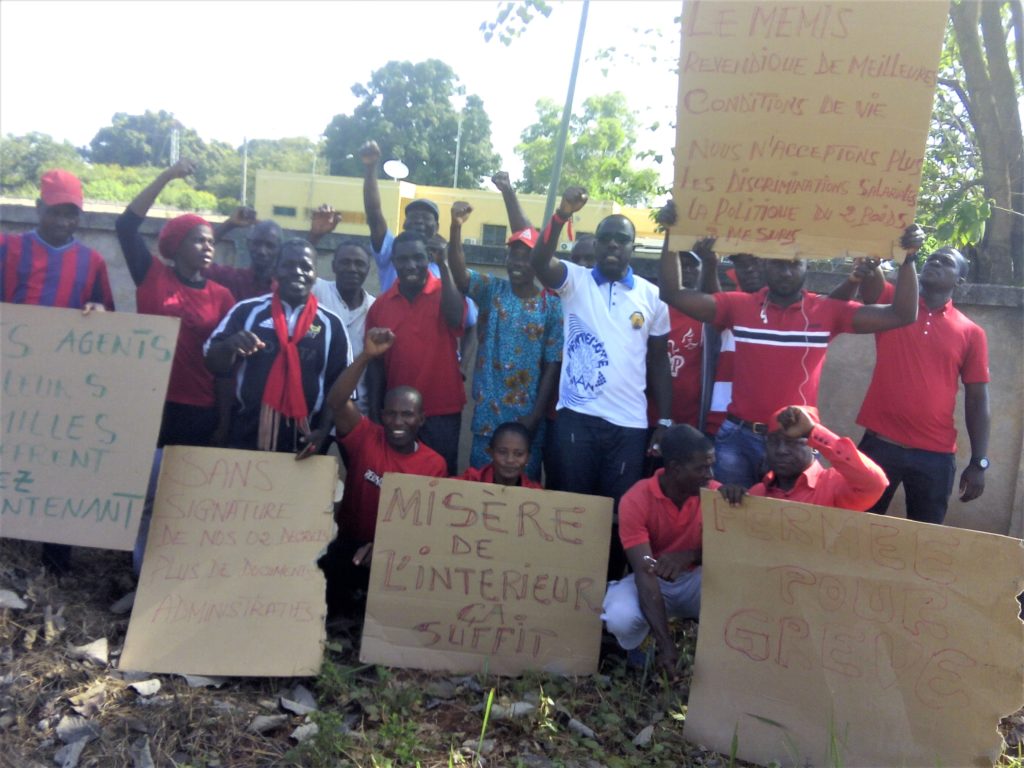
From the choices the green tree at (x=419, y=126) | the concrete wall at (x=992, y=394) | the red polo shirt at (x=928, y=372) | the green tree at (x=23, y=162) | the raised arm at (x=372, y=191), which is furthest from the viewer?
the green tree at (x=419, y=126)

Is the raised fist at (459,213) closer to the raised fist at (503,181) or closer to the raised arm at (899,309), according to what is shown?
the raised fist at (503,181)

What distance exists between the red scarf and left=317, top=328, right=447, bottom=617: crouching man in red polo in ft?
0.58

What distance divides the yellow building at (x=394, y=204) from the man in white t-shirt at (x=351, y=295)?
20967mm

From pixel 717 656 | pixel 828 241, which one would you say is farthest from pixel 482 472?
pixel 828 241

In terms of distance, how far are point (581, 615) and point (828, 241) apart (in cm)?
186

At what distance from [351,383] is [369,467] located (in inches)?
18.3

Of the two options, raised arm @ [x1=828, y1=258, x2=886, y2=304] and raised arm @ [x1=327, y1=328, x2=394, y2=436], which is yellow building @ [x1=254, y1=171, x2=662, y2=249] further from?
raised arm @ [x1=327, y1=328, x2=394, y2=436]

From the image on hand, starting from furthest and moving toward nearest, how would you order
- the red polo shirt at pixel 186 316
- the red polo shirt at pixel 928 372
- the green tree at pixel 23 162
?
the green tree at pixel 23 162, the red polo shirt at pixel 928 372, the red polo shirt at pixel 186 316

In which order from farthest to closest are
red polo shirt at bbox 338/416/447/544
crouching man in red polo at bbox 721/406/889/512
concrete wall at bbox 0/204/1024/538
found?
concrete wall at bbox 0/204/1024/538, red polo shirt at bbox 338/416/447/544, crouching man in red polo at bbox 721/406/889/512

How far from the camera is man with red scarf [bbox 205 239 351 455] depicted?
4305 mm

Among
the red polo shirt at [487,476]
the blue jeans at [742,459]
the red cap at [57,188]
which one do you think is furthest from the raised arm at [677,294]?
the red cap at [57,188]

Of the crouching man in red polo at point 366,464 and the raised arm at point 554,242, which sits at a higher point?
the raised arm at point 554,242

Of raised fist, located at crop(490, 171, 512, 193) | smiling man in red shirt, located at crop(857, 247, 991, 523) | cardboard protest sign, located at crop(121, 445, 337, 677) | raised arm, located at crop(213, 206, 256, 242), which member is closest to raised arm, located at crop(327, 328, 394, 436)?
cardboard protest sign, located at crop(121, 445, 337, 677)

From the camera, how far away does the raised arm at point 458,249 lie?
183 inches
